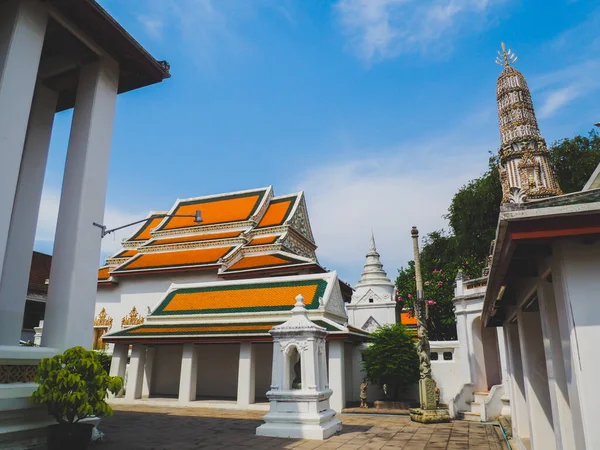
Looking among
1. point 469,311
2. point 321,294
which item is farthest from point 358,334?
point 469,311

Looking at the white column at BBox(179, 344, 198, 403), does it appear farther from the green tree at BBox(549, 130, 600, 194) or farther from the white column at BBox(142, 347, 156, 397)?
the green tree at BBox(549, 130, 600, 194)

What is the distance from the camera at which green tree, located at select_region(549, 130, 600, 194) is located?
27.5 metres

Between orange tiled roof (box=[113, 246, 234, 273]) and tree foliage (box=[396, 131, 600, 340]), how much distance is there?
1255 cm

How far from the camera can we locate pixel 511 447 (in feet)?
24.3

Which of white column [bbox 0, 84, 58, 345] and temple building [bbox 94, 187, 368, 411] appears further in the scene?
temple building [bbox 94, 187, 368, 411]

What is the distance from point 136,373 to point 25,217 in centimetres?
942

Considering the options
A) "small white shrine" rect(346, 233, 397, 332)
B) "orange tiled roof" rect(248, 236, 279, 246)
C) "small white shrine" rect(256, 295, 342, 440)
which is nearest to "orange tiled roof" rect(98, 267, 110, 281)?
"orange tiled roof" rect(248, 236, 279, 246)

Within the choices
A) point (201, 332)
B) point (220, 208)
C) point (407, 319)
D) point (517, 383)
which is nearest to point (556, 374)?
point (517, 383)

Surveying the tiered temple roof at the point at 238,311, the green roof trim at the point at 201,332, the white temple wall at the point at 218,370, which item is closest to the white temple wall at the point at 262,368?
the white temple wall at the point at 218,370

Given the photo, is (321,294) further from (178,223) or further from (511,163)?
(511,163)

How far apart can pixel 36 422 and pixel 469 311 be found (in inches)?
516

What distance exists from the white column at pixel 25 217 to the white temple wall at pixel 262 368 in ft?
31.7

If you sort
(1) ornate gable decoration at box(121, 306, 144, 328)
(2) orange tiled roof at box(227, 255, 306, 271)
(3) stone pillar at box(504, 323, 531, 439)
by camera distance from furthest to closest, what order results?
→ (1) ornate gable decoration at box(121, 306, 144, 328) → (2) orange tiled roof at box(227, 255, 306, 271) → (3) stone pillar at box(504, 323, 531, 439)

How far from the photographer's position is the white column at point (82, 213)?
7246 millimetres
